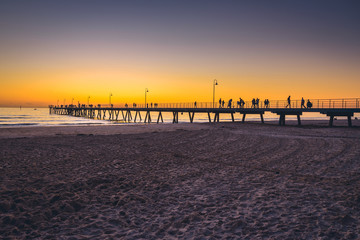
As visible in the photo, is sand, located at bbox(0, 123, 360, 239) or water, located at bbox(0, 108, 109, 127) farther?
water, located at bbox(0, 108, 109, 127)

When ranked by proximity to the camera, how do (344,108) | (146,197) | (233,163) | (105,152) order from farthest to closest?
1. (344,108)
2. (105,152)
3. (233,163)
4. (146,197)

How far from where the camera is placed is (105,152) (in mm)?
9727

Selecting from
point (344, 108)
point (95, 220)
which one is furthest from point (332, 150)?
point (344, 108)

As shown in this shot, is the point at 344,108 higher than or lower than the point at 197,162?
higher

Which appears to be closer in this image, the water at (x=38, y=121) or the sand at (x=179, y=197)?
the sand at (x=179, y=197)

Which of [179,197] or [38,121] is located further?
[38,121]

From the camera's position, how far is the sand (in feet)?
11.8

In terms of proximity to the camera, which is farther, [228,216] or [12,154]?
[12,154]

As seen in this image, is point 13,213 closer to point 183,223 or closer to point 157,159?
point 183,223

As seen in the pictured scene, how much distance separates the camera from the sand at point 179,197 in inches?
141

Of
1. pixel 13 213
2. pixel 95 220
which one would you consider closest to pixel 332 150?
pixel 95 220

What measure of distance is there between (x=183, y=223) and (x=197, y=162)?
14.3ft

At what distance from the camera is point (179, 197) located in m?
4.91

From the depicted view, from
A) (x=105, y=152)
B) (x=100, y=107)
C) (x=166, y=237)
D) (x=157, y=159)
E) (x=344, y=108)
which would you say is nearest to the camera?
(x=166, y=237)
